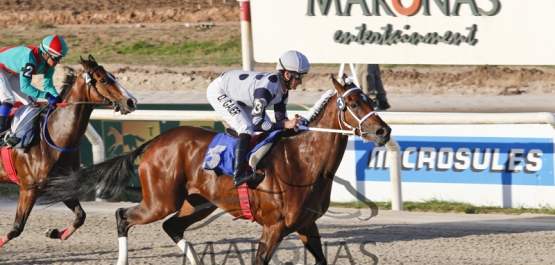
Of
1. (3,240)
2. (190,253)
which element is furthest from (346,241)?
(3,240)

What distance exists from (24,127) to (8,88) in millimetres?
460

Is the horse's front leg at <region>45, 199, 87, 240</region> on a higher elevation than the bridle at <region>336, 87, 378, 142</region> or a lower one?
lower

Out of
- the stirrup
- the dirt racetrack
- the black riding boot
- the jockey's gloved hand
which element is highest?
the jockey's gloved hand

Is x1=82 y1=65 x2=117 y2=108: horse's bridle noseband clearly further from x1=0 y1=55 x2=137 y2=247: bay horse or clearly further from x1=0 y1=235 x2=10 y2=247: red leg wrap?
x1=0 y1=235 x2=10 y2=247: red leg wrap

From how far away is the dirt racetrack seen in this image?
700 centimetres

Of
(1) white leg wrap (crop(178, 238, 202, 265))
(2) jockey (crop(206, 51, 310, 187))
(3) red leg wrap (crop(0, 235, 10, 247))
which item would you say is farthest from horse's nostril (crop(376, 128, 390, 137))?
(3) red leg wrap (crop(0, 235, 10, 247))

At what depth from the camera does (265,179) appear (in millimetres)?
6141

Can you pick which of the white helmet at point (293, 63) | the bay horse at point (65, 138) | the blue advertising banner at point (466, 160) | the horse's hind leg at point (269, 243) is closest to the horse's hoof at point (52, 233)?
the bay horse at point (65, 138)

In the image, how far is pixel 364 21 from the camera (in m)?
9.86

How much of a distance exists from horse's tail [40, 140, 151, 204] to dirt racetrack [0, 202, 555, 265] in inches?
20.7

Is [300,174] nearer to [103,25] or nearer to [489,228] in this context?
[489,228]

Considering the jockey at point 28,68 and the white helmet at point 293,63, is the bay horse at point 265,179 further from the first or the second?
the jockey at point 28,68

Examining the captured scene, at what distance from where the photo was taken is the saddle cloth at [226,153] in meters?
6.14

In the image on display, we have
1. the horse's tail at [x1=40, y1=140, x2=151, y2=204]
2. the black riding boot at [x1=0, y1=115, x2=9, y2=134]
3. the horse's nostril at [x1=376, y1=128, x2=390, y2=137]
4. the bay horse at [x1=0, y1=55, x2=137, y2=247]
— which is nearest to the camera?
the horse's nostril at [x1=376, y1=128, x2=390, y2=137]
